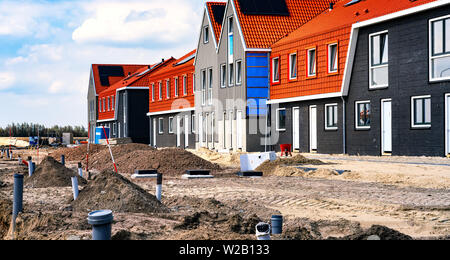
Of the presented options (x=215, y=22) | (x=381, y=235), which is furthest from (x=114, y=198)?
(x=215, y=22)

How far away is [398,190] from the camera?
14.2 m

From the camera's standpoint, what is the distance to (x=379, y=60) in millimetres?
24938

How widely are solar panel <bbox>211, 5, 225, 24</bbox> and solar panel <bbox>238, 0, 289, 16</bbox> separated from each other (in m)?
4.63

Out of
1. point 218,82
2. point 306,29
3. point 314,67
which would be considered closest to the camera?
point 314,67

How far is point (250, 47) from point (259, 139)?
16.3 feet

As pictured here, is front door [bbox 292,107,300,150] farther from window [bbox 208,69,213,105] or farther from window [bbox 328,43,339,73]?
window [bbox 208,69,213,105]

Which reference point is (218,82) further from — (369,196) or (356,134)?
(369,196)

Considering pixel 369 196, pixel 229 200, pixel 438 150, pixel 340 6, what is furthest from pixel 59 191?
pixel 340 6

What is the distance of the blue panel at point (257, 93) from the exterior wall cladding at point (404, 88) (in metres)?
7.68

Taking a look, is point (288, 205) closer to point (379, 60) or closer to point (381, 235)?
point (381, 235)

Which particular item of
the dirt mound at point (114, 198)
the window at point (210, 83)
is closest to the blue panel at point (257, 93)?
the window at point (210, 83)

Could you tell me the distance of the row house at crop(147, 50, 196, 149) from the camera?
43.0 metres

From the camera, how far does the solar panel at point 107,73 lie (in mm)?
67938

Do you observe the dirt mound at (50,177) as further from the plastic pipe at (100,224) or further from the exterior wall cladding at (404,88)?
the exterior wall cladding at (404,88)
